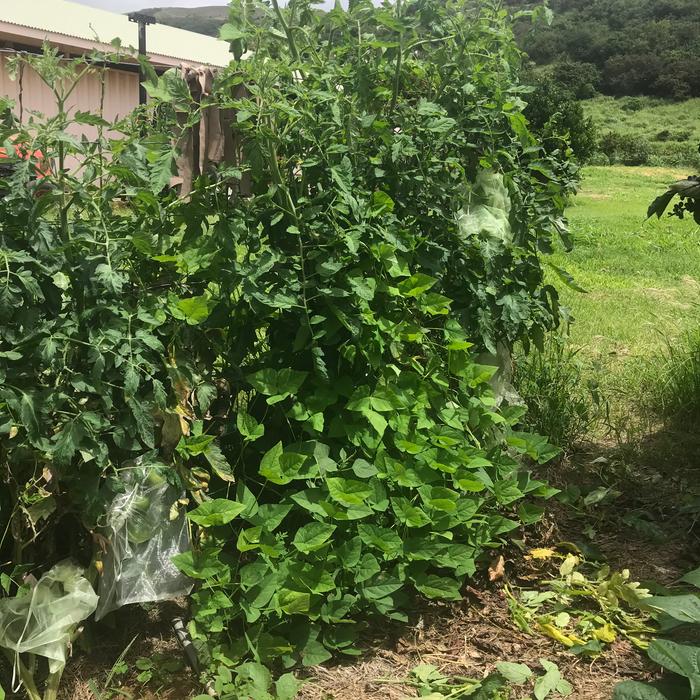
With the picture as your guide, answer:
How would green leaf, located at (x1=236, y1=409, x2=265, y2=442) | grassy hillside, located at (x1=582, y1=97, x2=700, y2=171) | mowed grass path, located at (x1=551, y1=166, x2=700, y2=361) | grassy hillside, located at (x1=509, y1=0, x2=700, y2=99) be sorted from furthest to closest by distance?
grassy hillside, located at (x1=509, y1=0, x2=700, y2=99), grassy hillside, located at (x1=582, y1=97, x2=700, y2=171), mowed grass path, located at (x1=551, y1=166, x2=700, y2=361), green leaf, located at (x1=236, y1=409, x2=265, y2=442)

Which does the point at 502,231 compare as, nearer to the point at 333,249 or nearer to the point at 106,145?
the point at 333,249

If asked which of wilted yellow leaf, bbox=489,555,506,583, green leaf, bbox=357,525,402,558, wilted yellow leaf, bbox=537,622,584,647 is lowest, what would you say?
wilted yellow leaf, bbox=537,622,584,647

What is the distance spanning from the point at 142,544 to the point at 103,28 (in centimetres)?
1835

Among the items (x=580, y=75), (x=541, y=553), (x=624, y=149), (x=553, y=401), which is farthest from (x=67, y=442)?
(x=580, y=75)

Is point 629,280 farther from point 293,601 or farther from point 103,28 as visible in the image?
point 103,28

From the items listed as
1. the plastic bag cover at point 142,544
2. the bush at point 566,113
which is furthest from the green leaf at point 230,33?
the bush at point 566,113

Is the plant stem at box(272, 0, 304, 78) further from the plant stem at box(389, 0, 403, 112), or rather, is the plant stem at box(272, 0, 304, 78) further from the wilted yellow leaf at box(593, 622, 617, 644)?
the wilted yellow leaf at box(593, 622, 617, 644)

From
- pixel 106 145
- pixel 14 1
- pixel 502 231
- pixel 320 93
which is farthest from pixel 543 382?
pixel 14 1

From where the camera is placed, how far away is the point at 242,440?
Answer: 219cm

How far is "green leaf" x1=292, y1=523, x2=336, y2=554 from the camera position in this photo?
1934mm

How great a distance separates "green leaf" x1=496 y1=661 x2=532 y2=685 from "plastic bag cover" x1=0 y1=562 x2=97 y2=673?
1.02 m

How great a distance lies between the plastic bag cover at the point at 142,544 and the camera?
1.90m

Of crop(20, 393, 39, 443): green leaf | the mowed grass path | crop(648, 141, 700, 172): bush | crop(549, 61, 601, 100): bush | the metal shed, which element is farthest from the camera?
crop(549, 61, 601, 100): bush

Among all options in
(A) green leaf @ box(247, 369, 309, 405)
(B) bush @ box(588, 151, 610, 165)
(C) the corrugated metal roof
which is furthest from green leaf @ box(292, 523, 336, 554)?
(B) bush @ box(588, 151, 610, 165)
